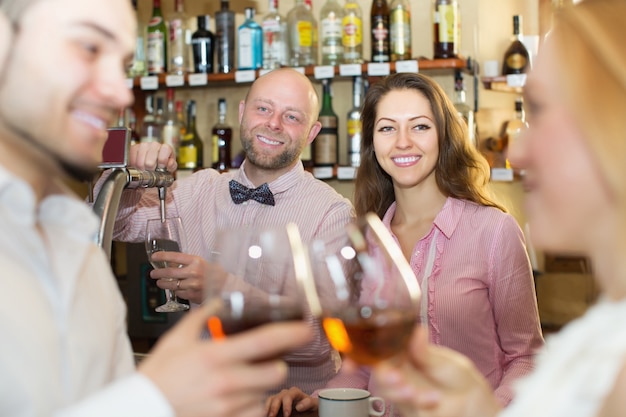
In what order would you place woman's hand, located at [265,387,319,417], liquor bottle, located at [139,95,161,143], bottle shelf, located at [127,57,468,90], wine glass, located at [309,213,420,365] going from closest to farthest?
wine glass, located at [309,213,420,365] → woman's hand, located at [265,387,319,417] → bottle shelf, located at [127,57,468,90] → liquor bottle, located at [139,95,161,143]

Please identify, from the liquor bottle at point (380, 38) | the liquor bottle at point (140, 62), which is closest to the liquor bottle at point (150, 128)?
the liquor bottle at point (140, 62)

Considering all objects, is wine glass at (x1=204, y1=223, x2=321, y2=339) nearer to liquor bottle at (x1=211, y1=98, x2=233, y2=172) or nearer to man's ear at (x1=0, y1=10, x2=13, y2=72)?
man's ear at (x1=0, y1=10, x2=13, y2=72)

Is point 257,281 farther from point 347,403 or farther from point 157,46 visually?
point 157,46

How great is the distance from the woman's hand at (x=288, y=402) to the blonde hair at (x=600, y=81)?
1090mm

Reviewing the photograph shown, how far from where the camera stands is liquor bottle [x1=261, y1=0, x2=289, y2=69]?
397cm

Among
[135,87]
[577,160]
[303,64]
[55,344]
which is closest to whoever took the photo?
[55,344]

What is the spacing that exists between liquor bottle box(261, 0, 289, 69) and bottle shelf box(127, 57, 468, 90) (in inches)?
3.8

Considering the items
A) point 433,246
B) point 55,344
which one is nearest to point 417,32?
point 433,246

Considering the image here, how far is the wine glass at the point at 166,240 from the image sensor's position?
174 cm

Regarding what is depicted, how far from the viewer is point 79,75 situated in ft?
3.10

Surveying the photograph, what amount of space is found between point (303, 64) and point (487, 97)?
0.98m

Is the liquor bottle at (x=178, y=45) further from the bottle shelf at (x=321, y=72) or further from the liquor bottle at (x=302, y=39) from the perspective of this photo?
the liquor bottle at (x=302, y=39)

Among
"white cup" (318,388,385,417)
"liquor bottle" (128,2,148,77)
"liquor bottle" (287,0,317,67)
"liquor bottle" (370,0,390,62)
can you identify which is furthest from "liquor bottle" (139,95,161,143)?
"white cup" (318,388,385,417)

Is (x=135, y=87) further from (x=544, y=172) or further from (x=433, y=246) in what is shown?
(x=544, y=172)
